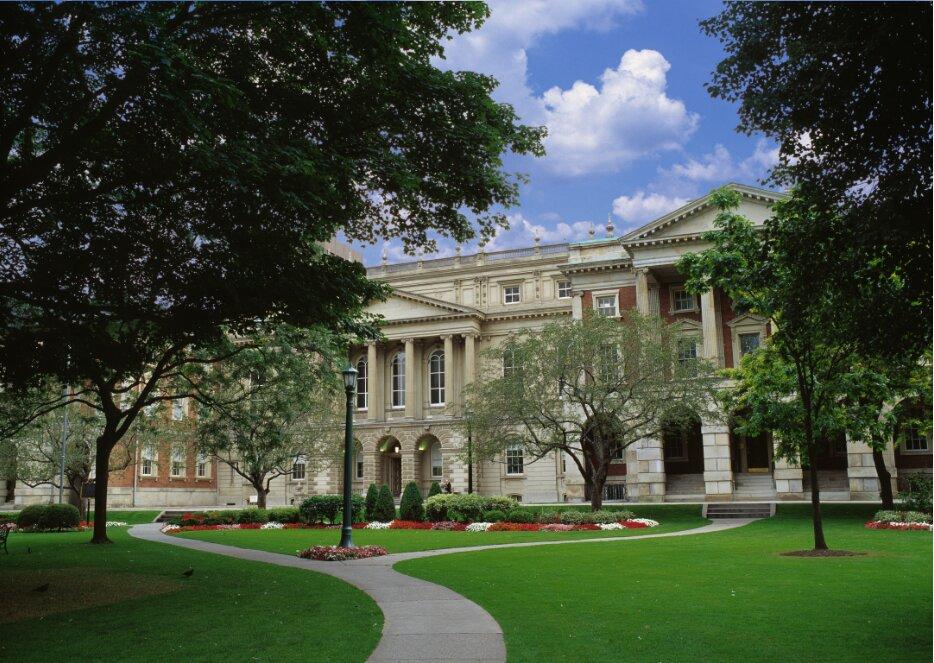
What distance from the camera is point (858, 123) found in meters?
9.11

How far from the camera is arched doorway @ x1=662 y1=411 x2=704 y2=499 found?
5000 centimetres

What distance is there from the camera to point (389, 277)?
243 ft

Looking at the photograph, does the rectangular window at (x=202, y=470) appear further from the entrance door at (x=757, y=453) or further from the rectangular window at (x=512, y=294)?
the entrance door at (x=757, y=453)

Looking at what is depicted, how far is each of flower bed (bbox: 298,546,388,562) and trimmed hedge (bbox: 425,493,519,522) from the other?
1423 cm

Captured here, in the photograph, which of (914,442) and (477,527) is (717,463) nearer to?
(914,442)

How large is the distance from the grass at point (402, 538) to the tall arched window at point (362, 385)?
33891 millimetres

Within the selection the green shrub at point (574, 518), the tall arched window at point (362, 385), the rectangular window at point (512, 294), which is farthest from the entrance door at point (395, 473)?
the green shrub at point (574, 518)

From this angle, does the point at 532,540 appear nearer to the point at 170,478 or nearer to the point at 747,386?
the point at 747,386

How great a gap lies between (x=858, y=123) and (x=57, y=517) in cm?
3686

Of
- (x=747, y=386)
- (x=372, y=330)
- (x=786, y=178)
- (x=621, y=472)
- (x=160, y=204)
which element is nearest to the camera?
(x=786, y=178)

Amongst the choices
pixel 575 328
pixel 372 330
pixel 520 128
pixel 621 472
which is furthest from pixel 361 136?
pixel 621 472

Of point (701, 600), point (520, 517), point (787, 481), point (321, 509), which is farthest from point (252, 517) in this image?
point (701, 600)

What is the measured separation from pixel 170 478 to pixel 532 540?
46471 millimetres

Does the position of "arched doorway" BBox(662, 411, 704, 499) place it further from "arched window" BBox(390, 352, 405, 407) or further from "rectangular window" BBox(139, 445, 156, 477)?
"rectangular window" BBox(139, 445, 156, 477)
